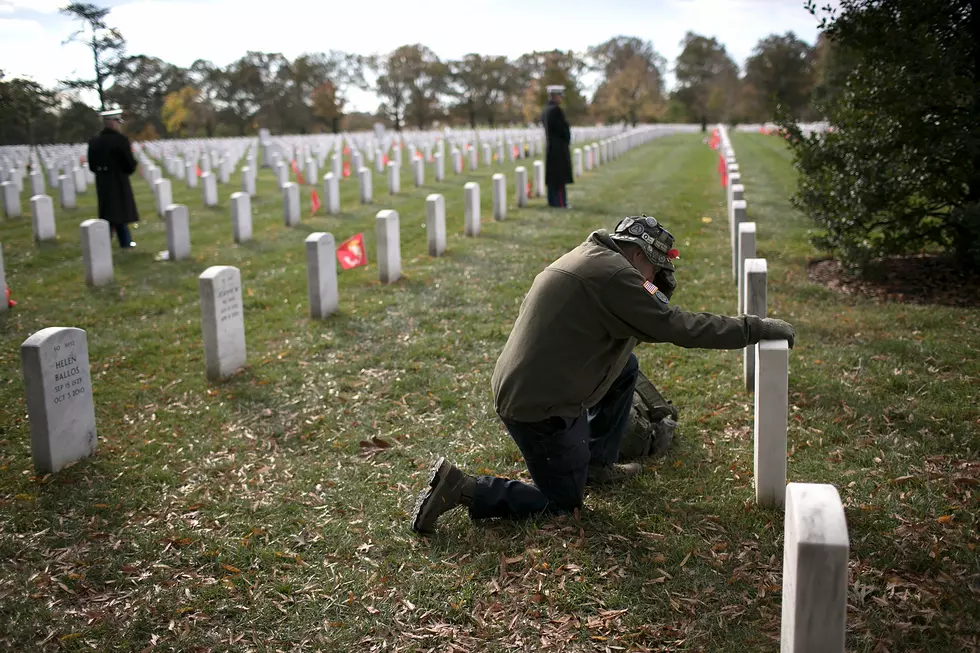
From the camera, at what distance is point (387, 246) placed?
10734mm

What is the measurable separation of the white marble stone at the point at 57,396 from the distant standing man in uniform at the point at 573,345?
267 centimetres

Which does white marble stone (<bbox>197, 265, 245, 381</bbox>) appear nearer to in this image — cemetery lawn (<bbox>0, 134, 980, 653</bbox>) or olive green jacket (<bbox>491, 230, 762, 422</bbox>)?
cemetery lawn (<bbox>0, 134, 980, 653</bbox>)

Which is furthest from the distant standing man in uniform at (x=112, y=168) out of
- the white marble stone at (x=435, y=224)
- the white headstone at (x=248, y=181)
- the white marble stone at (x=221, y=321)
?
the white headstone at (x=248, y=181)

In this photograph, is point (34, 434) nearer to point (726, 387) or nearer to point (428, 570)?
point (428, 570)

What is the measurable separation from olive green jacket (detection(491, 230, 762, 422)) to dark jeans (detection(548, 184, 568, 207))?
41.3 ft

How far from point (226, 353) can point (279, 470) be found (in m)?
2.21

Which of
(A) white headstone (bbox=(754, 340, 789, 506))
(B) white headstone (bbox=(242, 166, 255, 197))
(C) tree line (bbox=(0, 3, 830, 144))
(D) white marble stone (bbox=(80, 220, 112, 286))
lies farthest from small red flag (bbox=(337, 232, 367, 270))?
(C) tree line (bbox=(0, 3, 830, 144))

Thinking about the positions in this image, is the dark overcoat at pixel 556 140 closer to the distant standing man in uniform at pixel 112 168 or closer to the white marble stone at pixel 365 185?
the white marble stone at pixel 365 185

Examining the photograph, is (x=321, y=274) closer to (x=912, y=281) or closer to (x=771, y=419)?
(x=771, y=419)

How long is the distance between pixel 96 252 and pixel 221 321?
5079mm

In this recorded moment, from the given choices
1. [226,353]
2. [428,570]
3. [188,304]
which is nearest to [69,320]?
[188,304]

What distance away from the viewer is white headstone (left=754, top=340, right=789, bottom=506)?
447cm

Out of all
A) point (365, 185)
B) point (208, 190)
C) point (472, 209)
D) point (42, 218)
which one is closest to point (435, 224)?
point (472, 209)

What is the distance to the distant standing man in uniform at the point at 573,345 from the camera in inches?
166
